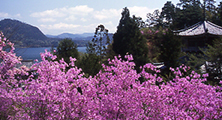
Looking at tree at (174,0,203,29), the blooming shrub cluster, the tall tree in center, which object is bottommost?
the blooming shrub cluster

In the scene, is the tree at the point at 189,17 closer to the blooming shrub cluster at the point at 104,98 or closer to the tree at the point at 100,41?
the tree at the point at 100,41

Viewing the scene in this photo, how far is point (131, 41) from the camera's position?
1938cm

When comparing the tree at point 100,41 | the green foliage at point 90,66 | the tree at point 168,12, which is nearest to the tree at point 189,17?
the tree at point 168,12

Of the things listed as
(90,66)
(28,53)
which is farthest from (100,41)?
(28,53)

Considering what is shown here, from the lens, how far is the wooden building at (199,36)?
17781mm

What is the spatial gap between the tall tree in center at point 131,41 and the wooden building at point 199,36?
3.88 metres

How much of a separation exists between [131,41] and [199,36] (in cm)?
664

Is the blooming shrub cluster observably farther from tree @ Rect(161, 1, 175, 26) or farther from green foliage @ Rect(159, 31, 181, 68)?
tree @ Rect(161, 1, 175, 26)

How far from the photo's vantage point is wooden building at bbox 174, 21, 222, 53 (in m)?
17.8

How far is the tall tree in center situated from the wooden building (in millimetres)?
3883

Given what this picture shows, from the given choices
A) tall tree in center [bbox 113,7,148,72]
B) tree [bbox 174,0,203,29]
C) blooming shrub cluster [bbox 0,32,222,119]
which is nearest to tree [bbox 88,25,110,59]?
tall tree in center [bbox 113,7,148,72]

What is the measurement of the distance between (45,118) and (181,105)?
291cm

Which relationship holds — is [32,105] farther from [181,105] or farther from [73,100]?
[181,105]

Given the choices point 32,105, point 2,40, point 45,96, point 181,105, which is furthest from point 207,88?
point 2,40
